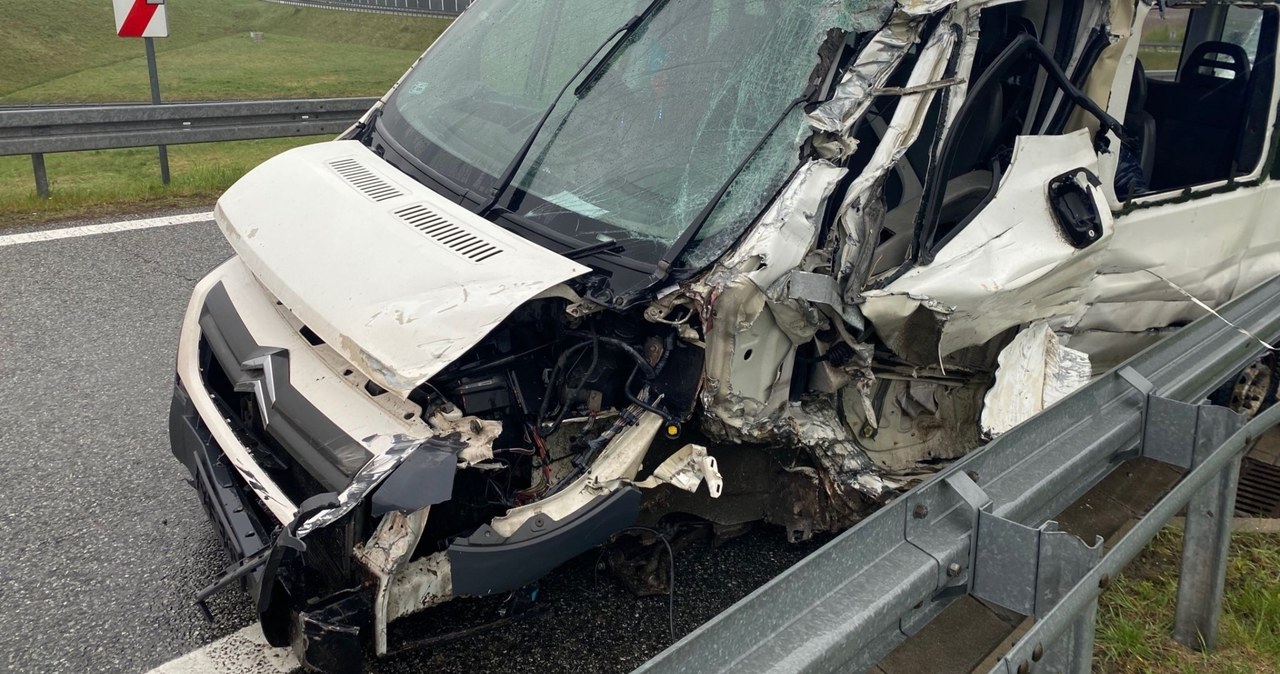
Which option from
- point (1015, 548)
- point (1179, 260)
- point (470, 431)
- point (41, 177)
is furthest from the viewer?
point (41, 177)

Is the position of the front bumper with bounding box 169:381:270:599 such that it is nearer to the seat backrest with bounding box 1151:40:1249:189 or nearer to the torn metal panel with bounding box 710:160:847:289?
the torn metal panel with bounding box 710:160:847:289

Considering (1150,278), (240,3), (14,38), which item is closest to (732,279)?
(1150,278)

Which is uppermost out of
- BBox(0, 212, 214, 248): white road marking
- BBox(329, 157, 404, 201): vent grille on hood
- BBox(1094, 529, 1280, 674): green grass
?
BBox(329, 157, 404, 201): vent grille on hood

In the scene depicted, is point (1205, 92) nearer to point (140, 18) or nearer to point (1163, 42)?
point (1163, 42)

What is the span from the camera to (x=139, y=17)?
24.4ft

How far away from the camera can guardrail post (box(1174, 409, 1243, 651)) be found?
2.65 m

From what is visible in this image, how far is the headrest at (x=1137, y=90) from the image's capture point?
346 cm

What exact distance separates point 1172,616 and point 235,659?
2.71 meters

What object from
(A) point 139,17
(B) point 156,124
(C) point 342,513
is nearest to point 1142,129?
(C) point 342,513

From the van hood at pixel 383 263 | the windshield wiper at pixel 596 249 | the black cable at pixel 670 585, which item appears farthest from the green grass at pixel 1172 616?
the van hood at pixel 383 263

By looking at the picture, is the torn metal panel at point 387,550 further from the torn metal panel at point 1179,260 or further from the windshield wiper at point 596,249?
the torn metal panel at point 1179,260

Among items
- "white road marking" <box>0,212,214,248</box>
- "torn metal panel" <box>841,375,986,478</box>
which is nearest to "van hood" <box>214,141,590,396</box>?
"torn metal panel" <box>841,375,986,478</box>

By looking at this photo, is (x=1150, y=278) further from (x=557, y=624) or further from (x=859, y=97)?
(x=557, y=624)

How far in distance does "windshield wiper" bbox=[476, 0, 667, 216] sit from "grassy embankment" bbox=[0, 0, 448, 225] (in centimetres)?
473
